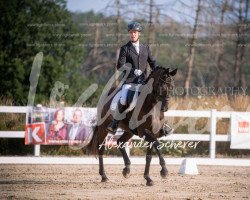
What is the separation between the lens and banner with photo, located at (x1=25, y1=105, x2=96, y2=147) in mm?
16641

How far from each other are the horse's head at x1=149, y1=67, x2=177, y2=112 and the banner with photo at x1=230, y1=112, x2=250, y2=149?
6840mm

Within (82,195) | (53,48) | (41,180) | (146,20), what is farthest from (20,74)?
(82,195)

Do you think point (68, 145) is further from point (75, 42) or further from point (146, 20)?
point (75, 42)

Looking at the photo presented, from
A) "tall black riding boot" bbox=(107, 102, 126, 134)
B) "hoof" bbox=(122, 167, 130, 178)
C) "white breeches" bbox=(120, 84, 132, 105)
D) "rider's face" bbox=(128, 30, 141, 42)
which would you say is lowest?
"hoof" bbox=(122, 167, 130, 178)

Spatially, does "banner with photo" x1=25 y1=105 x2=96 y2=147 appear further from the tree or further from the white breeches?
the tree

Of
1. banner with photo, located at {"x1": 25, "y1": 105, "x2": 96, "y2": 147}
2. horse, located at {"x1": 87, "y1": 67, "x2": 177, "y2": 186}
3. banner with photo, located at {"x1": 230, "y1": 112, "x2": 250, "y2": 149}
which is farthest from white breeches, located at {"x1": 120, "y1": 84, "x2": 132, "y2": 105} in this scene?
banner with photo, located at {"x1": 230, "y1": 112, "x2": 250, "y2": 149}

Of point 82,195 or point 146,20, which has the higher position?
point 146,20

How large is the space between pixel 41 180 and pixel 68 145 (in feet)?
18.3

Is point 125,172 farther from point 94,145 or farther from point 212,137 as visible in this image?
point 212,137

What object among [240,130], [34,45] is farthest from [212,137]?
[34,45]

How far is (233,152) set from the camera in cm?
1938

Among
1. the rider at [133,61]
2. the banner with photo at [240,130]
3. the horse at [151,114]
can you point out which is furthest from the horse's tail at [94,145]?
the banner with photo at [240,130]

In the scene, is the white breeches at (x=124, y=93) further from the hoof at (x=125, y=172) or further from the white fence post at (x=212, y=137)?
the white fence post at (x=212, y=137)

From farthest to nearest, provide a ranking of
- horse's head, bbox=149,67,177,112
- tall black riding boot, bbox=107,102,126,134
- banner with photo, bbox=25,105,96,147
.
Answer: banner with photo, bbox=25,105,96,147
tall black riding boot, bbox=107,102,126,134
horse's head, bbox=149,67,177,112
